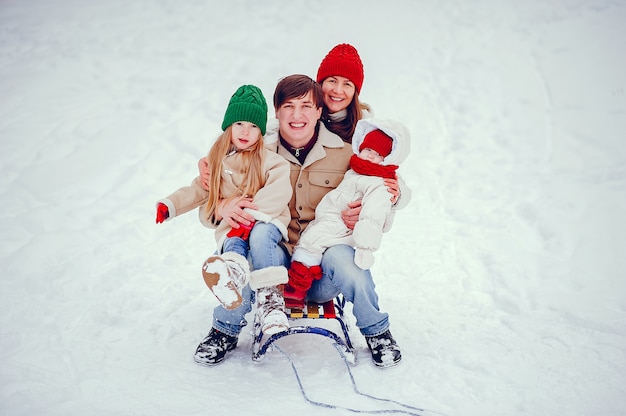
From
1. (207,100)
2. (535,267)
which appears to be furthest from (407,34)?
(535,267)

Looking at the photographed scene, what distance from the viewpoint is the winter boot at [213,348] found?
2.86 m

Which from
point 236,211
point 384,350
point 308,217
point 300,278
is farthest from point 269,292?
point 384,350

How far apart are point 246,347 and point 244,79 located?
15.1ft

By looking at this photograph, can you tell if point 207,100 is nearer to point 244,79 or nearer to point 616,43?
point 244,79

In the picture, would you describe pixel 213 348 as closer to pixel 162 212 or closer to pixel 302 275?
pixel 302 275

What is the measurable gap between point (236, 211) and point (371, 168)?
30.8 inches

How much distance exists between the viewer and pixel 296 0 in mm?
7961

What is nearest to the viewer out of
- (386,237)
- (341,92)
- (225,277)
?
(225,277)

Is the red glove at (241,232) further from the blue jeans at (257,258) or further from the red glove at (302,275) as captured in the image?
the red glove at (302,275)

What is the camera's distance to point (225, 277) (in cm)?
245

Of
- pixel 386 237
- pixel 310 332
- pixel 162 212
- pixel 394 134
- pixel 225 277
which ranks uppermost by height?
pixel 394 134

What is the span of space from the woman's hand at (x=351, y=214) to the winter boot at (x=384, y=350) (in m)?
0.64

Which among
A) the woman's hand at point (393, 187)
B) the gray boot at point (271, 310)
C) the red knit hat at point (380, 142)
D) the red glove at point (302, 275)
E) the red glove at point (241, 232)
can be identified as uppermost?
the red knit hat at point (380, 142)

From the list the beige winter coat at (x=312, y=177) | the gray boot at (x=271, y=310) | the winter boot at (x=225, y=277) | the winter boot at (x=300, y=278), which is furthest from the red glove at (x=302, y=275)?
the winter boot at (x=225, y=277)
